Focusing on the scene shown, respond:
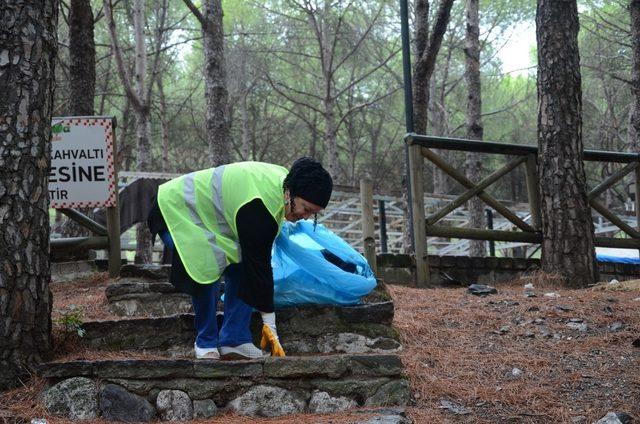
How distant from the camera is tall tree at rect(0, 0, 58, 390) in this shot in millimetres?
3824

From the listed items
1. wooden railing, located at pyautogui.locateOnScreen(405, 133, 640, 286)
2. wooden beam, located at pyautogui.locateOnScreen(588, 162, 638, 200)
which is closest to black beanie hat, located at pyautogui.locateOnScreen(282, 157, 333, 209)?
wooden railing, located at pyautogui.locateOnScreen(405, 133, 640, 286)

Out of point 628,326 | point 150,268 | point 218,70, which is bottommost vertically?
point 628,326

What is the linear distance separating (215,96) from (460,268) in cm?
478

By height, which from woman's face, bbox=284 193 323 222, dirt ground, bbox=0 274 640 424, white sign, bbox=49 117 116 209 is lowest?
dirt ground, bbox=0 274 640 424

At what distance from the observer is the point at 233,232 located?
406 cm

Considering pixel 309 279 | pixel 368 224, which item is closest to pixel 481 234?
pixel 368 224

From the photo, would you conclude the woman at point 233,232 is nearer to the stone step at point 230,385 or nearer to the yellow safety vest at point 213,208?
the yellow safety vest at point 213,208

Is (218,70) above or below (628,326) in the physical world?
above

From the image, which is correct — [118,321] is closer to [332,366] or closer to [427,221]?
[332,366]

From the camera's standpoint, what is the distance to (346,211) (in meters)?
15.3

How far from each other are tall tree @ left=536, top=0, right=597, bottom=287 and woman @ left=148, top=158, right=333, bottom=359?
3.62 meters

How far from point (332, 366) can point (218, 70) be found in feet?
25.4

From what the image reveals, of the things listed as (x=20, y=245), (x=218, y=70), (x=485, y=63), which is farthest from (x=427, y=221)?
(x=485, y=63)

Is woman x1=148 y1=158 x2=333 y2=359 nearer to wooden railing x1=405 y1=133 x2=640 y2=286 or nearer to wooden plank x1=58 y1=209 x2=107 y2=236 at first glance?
wooden plank x1=58 y1=209 x2=107 y2=236
